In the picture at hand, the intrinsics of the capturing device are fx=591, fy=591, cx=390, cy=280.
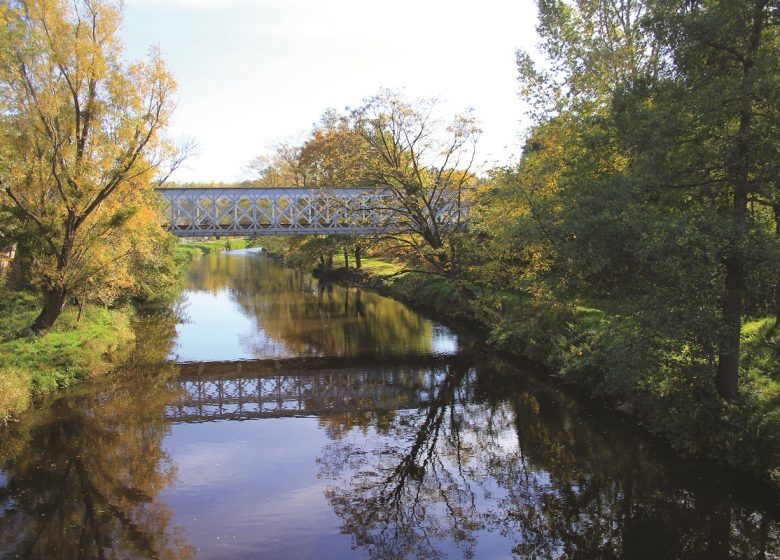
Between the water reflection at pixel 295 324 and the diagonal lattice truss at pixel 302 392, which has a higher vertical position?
the water reflection at pixel 295 324

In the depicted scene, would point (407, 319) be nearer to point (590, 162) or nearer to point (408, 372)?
point (408, 372)

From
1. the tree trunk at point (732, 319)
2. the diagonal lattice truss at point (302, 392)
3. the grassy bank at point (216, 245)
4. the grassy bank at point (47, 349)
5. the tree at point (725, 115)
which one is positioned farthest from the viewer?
the grassy bank at point (216, 245)

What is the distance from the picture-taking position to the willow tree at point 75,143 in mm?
21656

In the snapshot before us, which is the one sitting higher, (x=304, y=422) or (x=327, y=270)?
(x=327, y=270)

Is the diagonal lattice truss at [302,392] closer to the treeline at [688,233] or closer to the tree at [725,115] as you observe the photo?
the treeline at [688,233]

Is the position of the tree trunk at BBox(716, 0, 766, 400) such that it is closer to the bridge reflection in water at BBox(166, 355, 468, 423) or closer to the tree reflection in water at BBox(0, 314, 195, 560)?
the bridge reflection in water at BBox(166, 355, 468, 423)

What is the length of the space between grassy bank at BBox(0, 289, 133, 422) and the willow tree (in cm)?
118

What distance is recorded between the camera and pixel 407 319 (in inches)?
1453

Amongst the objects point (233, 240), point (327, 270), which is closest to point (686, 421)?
point (327, 270)

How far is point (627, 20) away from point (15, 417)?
2734 cm

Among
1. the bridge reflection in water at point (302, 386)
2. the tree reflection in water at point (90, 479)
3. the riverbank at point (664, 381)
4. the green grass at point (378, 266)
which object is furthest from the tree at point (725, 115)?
the green grass at point (378, 266)

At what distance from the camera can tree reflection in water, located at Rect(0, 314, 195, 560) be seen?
36.7ft

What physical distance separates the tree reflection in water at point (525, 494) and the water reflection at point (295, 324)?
415 inches

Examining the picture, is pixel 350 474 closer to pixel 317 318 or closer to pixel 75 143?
pixel 75 143
